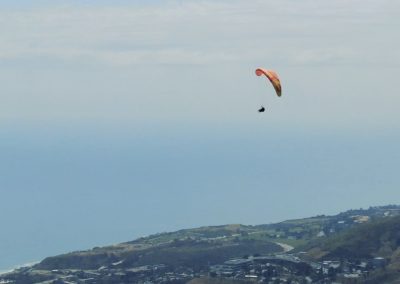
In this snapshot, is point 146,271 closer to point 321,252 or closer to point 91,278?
point 91,278

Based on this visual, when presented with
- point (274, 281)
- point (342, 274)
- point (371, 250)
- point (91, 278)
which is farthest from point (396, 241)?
point (91, 278)

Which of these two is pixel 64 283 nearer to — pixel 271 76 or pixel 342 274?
pixel 342 274

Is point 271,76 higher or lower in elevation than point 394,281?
higher

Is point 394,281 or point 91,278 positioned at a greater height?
point 91,278

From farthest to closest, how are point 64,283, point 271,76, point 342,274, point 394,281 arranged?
1. point 64,283
2. point 342,274
3. point 394,281
4. point 271,76

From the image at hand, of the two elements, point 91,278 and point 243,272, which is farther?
point 91,278

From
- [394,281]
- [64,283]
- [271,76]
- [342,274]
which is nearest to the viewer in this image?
[271,76]

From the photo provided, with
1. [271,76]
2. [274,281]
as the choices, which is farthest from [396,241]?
[271,76]

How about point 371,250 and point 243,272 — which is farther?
point 371,250

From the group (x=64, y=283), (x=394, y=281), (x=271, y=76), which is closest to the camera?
(x=271, y=76)
